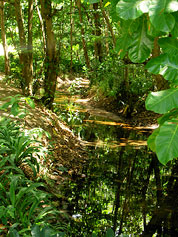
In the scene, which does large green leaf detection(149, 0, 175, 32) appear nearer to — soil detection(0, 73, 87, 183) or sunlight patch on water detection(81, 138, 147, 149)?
soil detection(0, 73, 87, 183)

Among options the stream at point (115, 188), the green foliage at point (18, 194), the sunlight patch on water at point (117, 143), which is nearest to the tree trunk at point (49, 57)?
the stream at point (115, 188)

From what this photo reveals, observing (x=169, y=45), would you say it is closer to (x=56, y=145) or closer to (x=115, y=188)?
(x=115, y=188)

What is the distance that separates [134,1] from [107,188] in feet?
13.2

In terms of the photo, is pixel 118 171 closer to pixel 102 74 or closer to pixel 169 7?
pixel 169 7

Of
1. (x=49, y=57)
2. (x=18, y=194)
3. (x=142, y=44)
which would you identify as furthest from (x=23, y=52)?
(x=142, y=44)

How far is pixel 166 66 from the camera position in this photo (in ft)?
4.33

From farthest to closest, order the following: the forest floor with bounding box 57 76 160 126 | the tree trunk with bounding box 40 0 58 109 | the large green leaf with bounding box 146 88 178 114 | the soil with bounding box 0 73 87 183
A: the forest floor with bounding box 57 76 160 126, the tree trunk with bounding box 40 0 58 109, the soil with bounding box 0 73 87 183, the large green leaf with bounding box 146 88 178 114

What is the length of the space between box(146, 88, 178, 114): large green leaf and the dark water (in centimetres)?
136

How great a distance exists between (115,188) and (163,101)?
3.78 metres

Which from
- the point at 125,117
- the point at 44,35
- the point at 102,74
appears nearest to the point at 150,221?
the point at 44,35

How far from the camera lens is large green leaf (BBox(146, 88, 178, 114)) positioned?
1242 mm

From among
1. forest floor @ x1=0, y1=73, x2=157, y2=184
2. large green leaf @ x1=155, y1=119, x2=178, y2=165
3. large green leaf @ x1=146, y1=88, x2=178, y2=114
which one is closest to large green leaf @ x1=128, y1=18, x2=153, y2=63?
A: large green leaf @ x1=146, y1=88, x2=178, y2=114

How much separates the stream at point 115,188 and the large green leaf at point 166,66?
97 cm

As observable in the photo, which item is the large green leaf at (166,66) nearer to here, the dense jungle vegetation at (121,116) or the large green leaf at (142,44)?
the dense jungle vegetation at (121,116)
